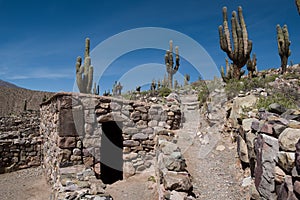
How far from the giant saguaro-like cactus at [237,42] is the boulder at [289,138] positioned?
27.9 feet

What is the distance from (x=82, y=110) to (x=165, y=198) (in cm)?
263

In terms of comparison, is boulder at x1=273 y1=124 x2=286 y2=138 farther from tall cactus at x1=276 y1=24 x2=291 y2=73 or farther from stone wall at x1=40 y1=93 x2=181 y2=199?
tall cactus at x1=276 y1=24 x2=291 y2=73

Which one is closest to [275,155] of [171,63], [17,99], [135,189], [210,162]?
[210,162]

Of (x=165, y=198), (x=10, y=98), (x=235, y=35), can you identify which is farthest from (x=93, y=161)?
(x=10, y=98)

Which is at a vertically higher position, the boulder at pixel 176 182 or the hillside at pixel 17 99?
the hillside at pixel 17 99

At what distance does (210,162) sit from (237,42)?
7.62m

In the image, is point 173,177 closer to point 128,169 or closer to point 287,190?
point 287,190

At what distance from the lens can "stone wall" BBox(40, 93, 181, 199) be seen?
428cm

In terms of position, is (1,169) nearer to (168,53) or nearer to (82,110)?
(82,110)

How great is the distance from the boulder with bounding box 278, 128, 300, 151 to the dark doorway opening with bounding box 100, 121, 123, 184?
3847 mm

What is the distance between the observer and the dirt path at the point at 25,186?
5473 millimetres

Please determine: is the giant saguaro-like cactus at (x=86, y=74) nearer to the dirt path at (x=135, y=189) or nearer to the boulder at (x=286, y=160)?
the dirt path at (x=135, y=189)

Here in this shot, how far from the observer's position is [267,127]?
2.87 m

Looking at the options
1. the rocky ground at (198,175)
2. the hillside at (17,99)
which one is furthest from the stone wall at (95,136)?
the hillside at (17,99)
